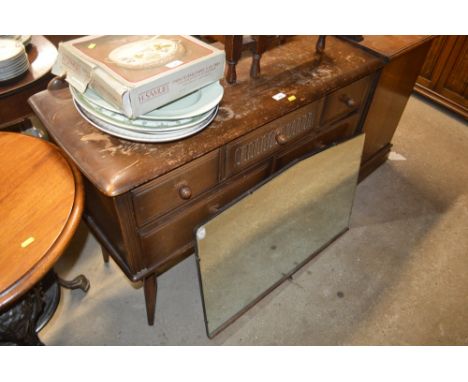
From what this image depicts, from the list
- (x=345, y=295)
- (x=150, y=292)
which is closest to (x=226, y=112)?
(x=150, y=292)

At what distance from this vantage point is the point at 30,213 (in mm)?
1027

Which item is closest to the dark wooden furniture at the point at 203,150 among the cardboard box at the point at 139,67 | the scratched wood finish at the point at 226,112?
the scratched wood finish at the point at 226,112

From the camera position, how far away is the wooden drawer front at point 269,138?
4.30 ft

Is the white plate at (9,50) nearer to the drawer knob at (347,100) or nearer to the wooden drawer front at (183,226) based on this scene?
the wooden drawer front at (183,226)

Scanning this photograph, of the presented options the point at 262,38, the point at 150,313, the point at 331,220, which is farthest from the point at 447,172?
the point at 150,313

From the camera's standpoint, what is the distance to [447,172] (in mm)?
2549

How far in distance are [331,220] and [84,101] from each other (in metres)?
1.39

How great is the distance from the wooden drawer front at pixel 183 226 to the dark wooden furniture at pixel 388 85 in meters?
0.74

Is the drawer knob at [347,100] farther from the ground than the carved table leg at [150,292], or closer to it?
farther from the ground

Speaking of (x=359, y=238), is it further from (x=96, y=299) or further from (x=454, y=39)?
(x=454, y=39)

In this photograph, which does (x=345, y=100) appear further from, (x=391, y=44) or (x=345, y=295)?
(x=345, y=295)

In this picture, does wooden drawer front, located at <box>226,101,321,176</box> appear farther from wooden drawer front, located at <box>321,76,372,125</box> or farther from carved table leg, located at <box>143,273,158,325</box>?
carved table leg, located at <box>143,273,158,325</box>

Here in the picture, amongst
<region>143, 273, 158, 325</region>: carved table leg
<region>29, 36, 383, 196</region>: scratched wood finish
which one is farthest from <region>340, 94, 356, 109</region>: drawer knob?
<region>143, 273, 158, 325</region>: carved table leg

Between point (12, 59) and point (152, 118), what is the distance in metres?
0.81
